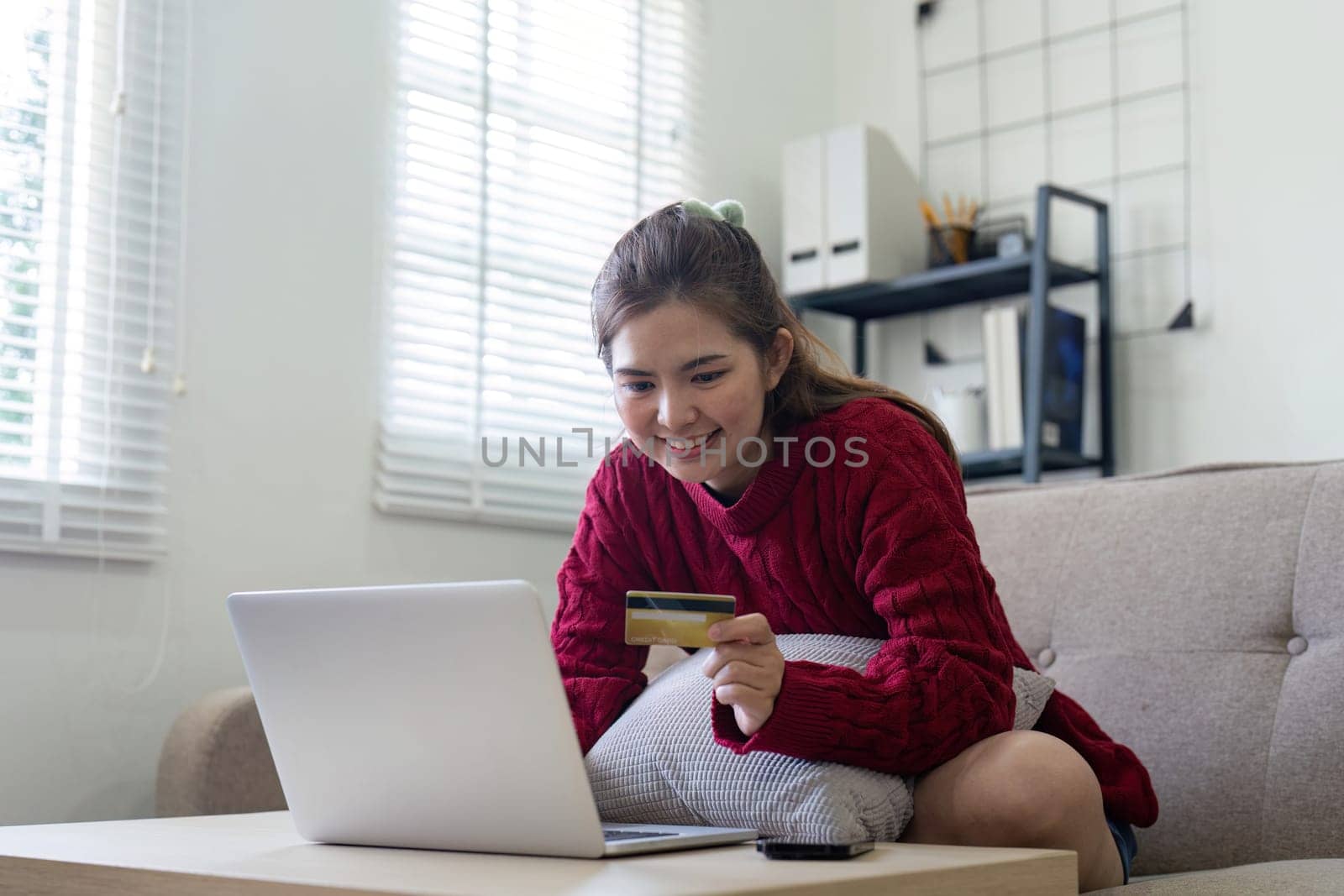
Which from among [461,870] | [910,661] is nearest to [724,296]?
[910,661]

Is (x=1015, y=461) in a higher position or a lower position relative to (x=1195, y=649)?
higher

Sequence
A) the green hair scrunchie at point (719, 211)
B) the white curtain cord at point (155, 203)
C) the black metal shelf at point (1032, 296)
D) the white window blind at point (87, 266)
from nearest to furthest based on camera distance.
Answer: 1. the green hair scrunchie at point (719, 211)
2. the white window blind at point (87, 266)
3. the white curtain cord at point (155, 203)
4. the black metal shelf at point (1032, 296)

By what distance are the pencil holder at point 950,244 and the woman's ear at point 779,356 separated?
159 centimetres

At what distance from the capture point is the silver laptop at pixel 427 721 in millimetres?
822

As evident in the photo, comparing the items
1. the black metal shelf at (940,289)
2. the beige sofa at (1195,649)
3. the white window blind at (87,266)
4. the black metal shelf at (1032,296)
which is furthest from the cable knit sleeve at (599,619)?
the black metal shelf at (940,289)

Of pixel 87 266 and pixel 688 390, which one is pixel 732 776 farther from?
pixel 87 266

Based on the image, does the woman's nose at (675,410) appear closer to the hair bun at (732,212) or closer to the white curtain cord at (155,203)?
the hair bun at (732,212)

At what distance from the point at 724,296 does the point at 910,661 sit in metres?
0.37

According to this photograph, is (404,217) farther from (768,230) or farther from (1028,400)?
(1028,400)

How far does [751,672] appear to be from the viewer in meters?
0.95

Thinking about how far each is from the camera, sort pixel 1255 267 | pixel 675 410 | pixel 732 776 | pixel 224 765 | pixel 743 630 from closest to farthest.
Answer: pixel 743 630, pixel 732 776, pixel 675 410, pixel 224 765, pixel 1255 267

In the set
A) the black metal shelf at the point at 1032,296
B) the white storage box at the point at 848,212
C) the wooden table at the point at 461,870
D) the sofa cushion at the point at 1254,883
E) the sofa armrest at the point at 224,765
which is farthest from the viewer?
the white storage box at the point at 848,212

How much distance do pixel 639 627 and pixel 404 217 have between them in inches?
65.3

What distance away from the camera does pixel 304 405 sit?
7.23 feet
